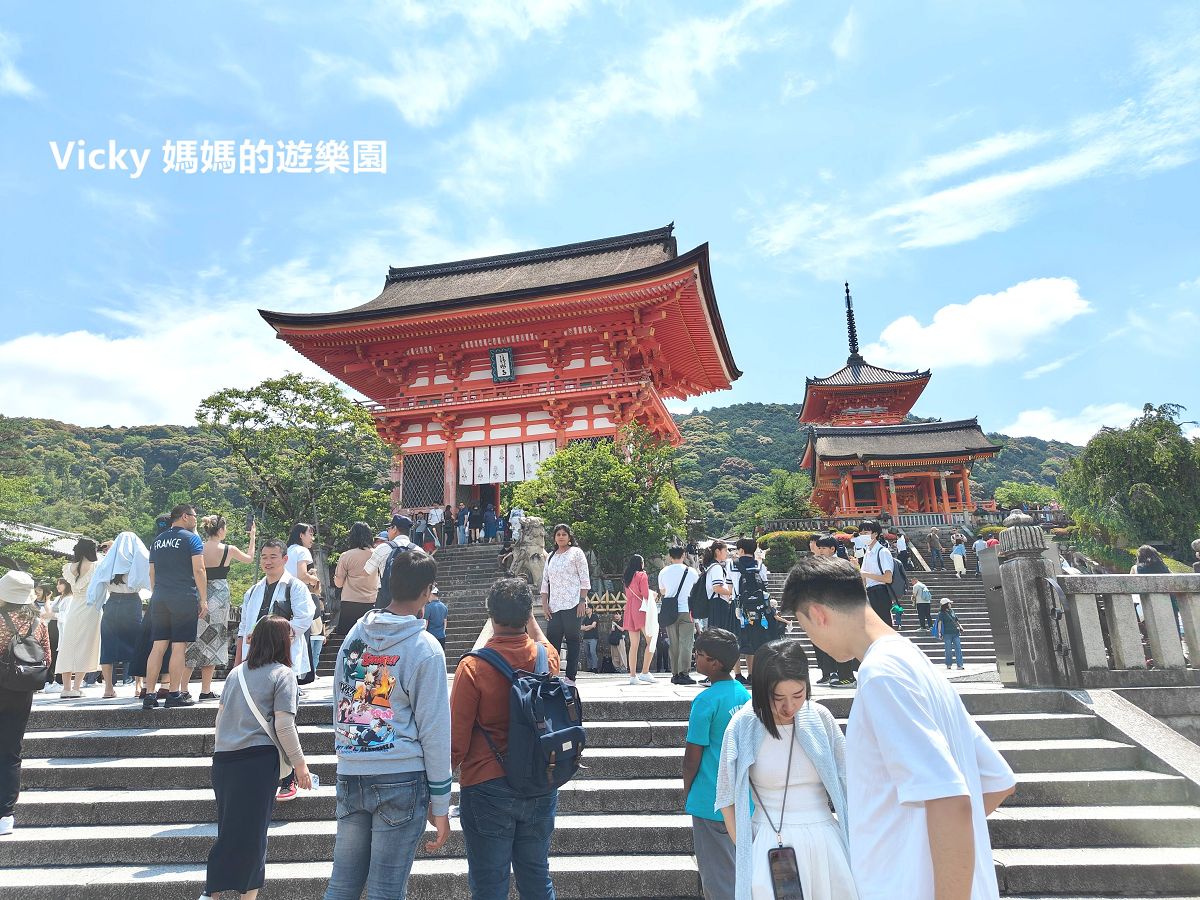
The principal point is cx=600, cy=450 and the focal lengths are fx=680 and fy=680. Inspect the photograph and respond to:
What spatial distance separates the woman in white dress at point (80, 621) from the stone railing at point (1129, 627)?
947cm

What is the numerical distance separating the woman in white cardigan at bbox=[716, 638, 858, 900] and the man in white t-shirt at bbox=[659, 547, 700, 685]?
4.93m

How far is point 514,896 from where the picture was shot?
13.2 feet

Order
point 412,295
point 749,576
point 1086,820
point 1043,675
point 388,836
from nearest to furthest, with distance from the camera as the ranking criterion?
point 388,836 → point 1086,820 → point 1043,675 → point 749,576 → point 412,295

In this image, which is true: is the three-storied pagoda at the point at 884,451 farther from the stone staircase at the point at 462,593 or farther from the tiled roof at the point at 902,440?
the stone staircase at the point at 462,593

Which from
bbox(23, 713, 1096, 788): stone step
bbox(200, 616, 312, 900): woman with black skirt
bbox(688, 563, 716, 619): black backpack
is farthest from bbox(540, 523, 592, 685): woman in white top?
bbox(200, 616, 312, 900): woman with black skirt

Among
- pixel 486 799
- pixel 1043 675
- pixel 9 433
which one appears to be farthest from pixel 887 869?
pixel 9 433

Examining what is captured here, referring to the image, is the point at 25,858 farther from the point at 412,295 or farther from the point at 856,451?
the point at 856,451

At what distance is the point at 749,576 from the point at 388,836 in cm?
501

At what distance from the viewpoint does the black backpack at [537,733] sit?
2855mm

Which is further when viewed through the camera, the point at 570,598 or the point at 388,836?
the point at 570,598

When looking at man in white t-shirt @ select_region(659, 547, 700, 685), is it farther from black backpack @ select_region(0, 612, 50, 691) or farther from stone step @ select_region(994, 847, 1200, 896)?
black backpack @ select_region(0, 612, 50, 691)

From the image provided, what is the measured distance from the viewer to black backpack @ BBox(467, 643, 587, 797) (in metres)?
2.86

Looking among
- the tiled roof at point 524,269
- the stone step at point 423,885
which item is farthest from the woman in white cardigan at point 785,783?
the tiled roof at point 524,269

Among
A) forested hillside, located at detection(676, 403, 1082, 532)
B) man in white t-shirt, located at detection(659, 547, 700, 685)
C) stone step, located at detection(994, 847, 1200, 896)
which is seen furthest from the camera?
forested hillside, located at detection(676, 403, 1082, 532)
